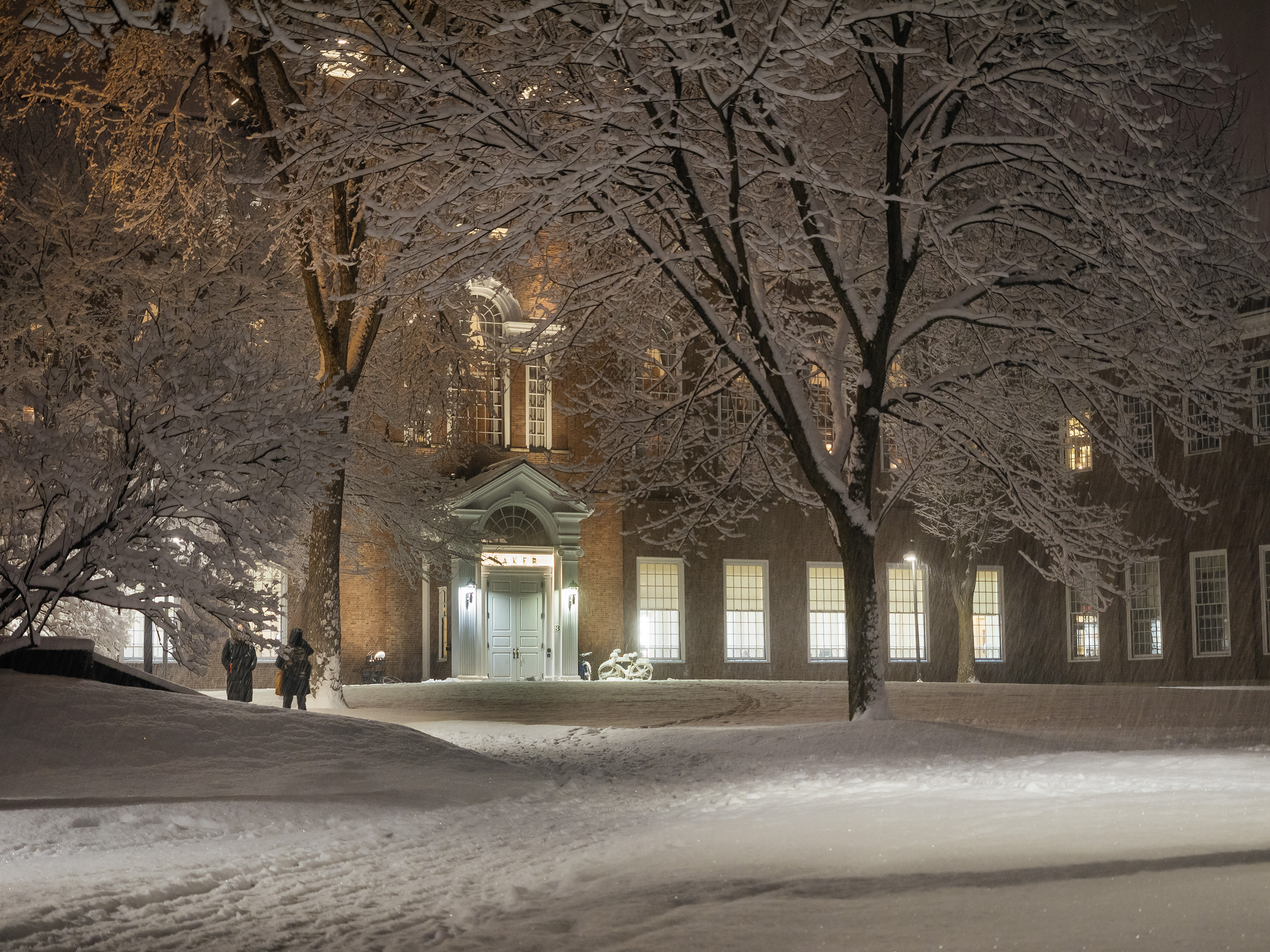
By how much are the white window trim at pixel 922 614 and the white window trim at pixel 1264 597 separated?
9133 mm

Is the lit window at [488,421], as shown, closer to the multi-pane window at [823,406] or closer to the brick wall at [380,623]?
the brick wall at [380,623]

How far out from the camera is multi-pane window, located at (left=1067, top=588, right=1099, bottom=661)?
120 feet

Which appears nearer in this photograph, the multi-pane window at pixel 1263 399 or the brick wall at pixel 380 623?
Result: the multi-pane window at pixel 1263 399

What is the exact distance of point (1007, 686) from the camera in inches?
1168

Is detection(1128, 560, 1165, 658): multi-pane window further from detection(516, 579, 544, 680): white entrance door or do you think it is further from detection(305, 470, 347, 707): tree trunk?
detection(305, 470, 347, 707): tree trunk

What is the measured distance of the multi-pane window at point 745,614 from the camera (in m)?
35.9

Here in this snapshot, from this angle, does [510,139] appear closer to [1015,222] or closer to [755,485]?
[1015,222]

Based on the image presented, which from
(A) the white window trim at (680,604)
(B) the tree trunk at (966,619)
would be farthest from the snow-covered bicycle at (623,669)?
(B) the tree trunk at (966,619)

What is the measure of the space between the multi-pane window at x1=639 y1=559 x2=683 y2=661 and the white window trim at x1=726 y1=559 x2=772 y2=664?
127 centimetres

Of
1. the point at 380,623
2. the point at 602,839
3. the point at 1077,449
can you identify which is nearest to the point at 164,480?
the point at 602,839

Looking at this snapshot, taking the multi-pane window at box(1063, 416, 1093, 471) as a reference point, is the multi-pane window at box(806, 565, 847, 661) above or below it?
below

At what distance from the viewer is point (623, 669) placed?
33219 millimetres

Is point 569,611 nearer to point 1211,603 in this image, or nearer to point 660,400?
point 660,400

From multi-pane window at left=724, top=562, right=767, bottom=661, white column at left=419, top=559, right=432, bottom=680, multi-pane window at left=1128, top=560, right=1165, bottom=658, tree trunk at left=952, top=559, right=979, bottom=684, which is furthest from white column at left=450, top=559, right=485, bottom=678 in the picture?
multi-pane window at left=1128, top=560, right=1165, bottom=658
